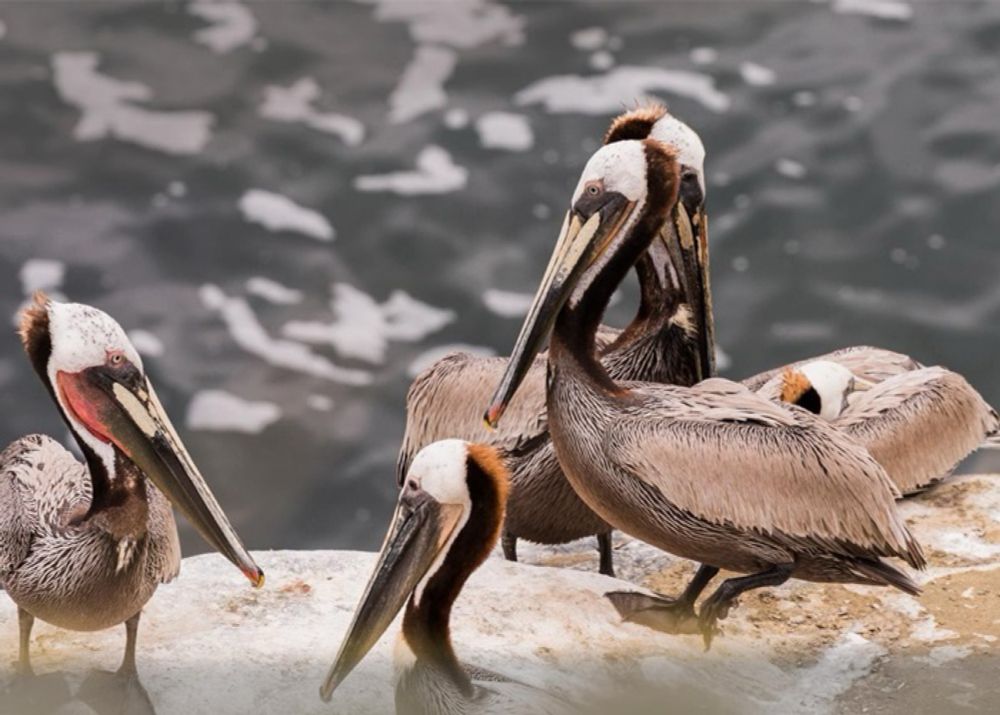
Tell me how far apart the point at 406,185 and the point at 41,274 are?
79.8 inches

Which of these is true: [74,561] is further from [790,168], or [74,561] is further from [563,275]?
[790,168]

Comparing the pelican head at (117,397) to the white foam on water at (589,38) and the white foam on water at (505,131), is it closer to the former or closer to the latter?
the white foam on water at (505,131)

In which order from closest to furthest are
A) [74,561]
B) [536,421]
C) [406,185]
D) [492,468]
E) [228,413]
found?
1. [492,468]
2. [74,561]
3. [536,421]
4. [228,413]
5. [406,185]

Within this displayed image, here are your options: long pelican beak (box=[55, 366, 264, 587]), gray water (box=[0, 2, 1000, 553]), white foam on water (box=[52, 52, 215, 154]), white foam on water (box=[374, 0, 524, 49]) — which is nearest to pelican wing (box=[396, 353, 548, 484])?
long pelican beak (box=[55, 366, 264, 587])

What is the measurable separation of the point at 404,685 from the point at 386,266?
213 inches

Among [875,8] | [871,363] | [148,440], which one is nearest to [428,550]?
[148,440]

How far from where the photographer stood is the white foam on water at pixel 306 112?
9797mm

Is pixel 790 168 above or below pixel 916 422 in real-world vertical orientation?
below

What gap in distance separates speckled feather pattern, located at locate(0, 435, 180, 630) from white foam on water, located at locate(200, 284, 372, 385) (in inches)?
172

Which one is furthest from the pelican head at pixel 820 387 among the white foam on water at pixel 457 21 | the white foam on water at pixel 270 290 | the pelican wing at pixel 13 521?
the white foam on water at pixel 457 21

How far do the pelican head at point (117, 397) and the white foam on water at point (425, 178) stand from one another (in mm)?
5468

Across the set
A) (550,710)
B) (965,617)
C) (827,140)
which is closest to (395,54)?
(827,140)

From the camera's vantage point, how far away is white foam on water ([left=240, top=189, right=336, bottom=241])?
9367 mm

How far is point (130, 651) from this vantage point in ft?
14.0
